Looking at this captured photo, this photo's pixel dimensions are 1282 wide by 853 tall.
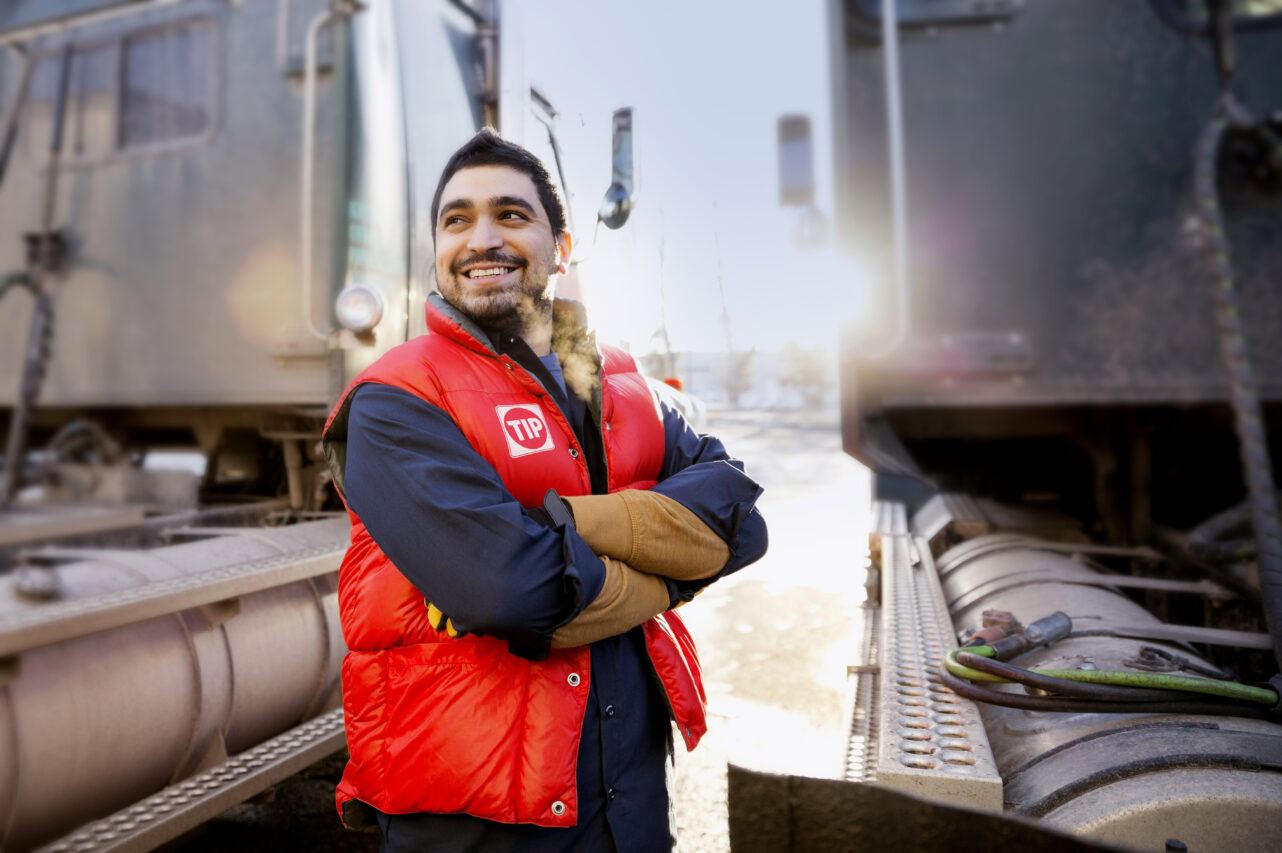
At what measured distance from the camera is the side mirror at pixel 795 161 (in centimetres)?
166

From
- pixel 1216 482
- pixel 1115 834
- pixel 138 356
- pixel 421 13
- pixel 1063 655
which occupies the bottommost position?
pixel 1115 834

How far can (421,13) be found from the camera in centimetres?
308

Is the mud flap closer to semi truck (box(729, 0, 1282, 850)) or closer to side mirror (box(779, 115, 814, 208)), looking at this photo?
semi truck (box(729, 0, 1282, 850))

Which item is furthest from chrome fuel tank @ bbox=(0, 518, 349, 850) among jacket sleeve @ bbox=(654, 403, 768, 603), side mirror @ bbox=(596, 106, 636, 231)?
side mirror @ bbox=(596, 106, 636, 231)

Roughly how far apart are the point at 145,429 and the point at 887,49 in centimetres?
264

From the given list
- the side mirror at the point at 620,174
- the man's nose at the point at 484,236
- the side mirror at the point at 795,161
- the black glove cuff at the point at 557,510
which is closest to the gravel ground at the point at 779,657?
the black glove cuff at the point at 557,510

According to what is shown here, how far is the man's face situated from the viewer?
1439 millimetres

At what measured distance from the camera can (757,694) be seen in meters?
3.69

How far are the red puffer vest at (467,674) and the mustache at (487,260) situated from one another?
0.10 metres

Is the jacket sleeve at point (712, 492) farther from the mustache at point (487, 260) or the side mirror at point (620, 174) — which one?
the side mirror at point (620, 174)

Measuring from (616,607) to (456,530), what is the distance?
0.94 ft

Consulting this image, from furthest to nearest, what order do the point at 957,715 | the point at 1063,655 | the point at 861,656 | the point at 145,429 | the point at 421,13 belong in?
the point at 421,13, the point at 145,429, the point at 861,656, the point at 1063,655, the point at 957,715

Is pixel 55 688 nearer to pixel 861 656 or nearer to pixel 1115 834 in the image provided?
pixel 861 656

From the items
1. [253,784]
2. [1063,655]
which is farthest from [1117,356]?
[253,784]
